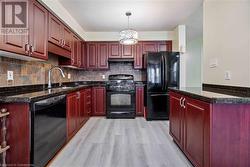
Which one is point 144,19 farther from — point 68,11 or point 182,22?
point 68,11

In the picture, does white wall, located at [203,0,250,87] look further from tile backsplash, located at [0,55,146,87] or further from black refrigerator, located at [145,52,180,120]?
tile backsplash, located at [0,55,146,87]

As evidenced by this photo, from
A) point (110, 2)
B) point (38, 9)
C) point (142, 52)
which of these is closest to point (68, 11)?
point (110, 2)

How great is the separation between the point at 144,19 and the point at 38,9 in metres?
2.61

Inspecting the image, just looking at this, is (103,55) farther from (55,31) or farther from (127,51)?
(55,31)

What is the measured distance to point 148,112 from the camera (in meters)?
5.02

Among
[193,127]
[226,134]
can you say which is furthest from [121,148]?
[226,134]

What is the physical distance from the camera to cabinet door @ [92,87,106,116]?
5410mm

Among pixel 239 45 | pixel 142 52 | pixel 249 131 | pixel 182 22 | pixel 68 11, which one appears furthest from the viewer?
pixel 142 52

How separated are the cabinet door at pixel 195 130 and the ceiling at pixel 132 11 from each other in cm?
221

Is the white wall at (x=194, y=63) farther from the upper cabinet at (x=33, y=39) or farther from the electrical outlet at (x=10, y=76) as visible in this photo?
the electrical outlet at (x=10, y=76)

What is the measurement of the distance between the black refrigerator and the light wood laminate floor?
2.38 ft

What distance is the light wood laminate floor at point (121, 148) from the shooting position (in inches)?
96.0

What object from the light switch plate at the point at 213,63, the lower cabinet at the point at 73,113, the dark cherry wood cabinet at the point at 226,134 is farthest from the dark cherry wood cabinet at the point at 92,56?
the dark cherry wood cabinet at the point at 226,134

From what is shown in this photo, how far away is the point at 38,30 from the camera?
2.56 metres
